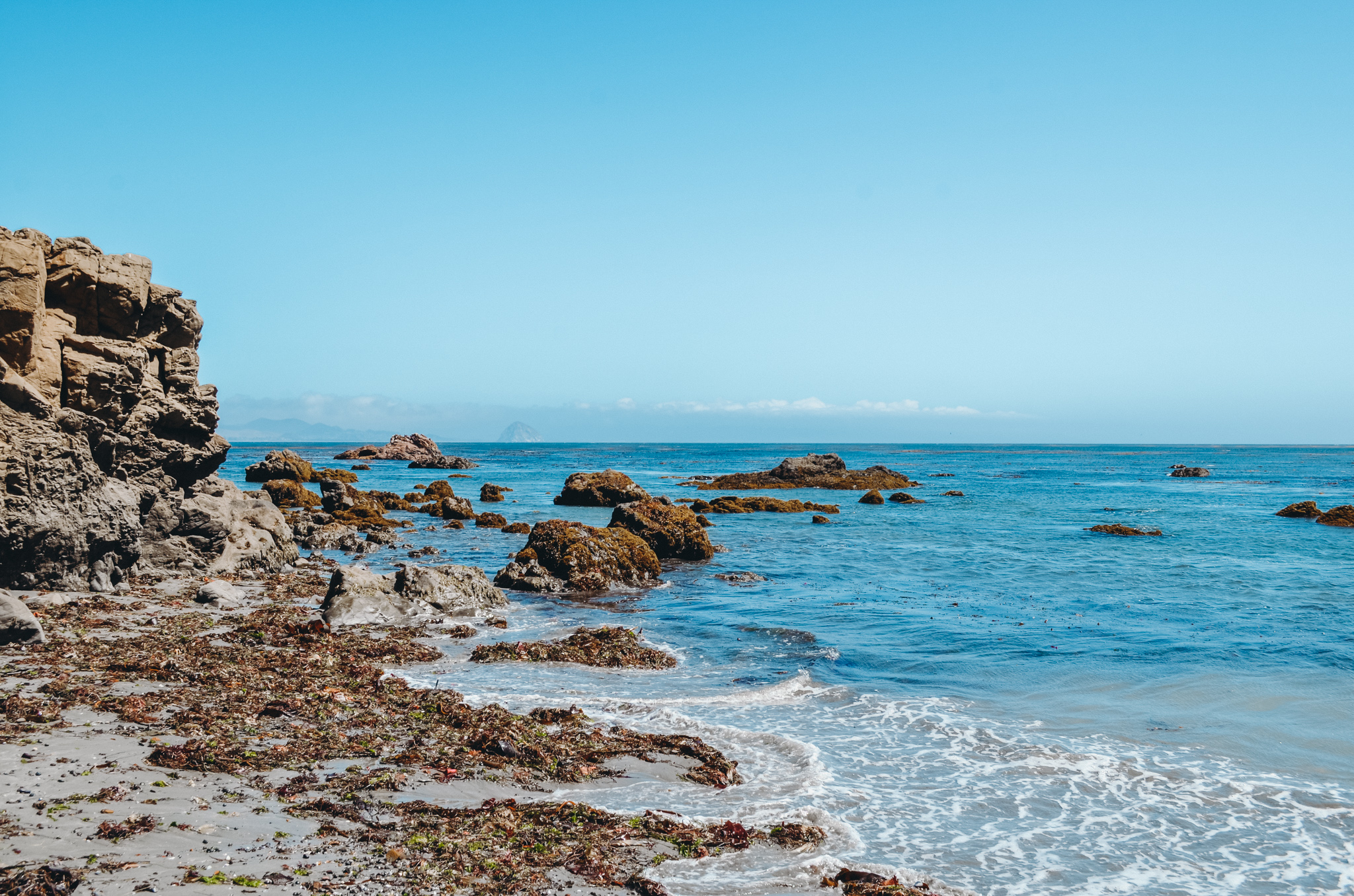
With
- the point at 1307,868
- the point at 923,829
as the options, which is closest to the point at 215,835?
the point at 923,829

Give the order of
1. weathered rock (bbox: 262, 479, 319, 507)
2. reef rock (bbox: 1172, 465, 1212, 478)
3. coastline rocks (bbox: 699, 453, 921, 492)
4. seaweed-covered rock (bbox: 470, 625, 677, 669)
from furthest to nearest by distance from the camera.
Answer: reef rock (bbox: 1172, 465, 1212, 478)
coastline rocks (bbox: 699, 453, 921, 492)
weathered rock (bbox: 262, 479, 319, 507)
seaweed-covered rock (bbox: 470, 625, 677, 669)

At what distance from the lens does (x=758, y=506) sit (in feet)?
148

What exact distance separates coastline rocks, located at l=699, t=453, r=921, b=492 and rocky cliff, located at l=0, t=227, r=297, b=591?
43855 mm

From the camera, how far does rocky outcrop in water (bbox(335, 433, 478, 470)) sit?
92000 mm

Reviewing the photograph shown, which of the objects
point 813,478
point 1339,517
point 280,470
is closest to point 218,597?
point 280,470

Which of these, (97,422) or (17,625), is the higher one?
(97,422)

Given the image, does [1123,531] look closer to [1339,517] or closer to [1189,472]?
[1339,517]

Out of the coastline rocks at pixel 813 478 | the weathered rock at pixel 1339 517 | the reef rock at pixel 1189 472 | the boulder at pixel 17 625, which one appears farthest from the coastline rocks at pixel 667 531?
the reef rock at pixel 1189 472

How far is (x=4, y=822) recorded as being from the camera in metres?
5.77

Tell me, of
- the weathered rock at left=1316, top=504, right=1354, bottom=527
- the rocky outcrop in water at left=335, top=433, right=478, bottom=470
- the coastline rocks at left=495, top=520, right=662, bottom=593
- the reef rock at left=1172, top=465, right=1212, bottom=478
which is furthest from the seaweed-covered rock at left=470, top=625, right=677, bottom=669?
the reef rock at left=1172, top=465, right=1212, bottom=478

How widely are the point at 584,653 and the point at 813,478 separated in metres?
49.3

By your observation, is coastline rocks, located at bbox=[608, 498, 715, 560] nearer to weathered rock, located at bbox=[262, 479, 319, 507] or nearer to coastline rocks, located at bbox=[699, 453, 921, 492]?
weathered rock, located at bbox=[262, 479, 319, 507]

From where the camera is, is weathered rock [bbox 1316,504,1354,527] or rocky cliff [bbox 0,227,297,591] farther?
weathered rock [bbox 1316,504,1354,527]

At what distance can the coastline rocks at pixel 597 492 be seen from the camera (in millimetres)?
43156
